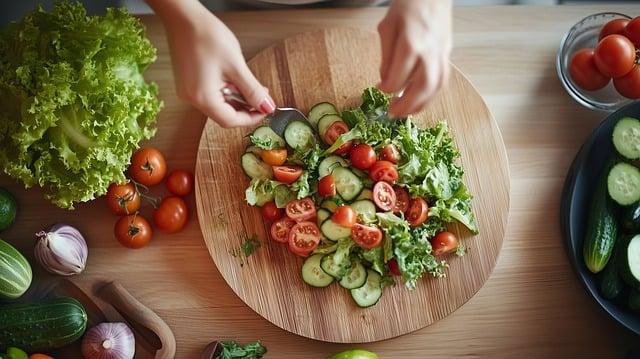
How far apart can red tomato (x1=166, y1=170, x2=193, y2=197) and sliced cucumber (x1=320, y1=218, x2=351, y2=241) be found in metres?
0.40

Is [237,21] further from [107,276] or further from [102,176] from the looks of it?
[107,276]

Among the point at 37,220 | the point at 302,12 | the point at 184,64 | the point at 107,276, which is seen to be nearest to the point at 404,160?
the point at 302,12

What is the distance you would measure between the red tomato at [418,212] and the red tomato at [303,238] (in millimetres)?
255

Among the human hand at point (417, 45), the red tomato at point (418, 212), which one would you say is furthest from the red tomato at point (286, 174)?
the human hand at point (417, 45)

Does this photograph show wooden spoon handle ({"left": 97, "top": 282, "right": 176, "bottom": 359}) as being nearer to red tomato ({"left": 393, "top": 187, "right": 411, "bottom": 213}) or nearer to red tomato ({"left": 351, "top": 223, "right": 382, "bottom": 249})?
red tomato ({"left": 351, "top": 223, "right": 382, "bottom": 249})

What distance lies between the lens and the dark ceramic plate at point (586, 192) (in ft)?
5.76

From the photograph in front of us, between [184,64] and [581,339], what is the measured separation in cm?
134

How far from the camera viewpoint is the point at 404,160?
177 centimetres

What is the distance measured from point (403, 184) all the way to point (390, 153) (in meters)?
0.09

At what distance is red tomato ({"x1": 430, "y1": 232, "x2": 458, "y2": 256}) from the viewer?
174 centimetres

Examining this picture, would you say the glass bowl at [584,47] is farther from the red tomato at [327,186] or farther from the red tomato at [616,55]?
the red tomato at [327,186]

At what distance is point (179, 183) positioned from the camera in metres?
1.81

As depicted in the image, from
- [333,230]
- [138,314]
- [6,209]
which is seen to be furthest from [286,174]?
[6,209]

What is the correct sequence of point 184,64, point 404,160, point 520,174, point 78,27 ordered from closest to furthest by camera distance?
point 184,64 < point 78,27 < point 404,160 < point 520,174
